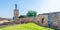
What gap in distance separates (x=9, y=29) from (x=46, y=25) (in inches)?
226

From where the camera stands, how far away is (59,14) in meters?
15.5

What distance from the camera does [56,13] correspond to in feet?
51.9

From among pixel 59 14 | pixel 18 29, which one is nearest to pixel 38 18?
pixel 59 14

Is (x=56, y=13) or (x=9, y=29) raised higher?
(x=56, y=13)

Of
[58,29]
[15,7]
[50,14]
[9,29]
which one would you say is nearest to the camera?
[9,29]

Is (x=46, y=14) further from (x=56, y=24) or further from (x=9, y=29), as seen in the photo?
(x=9, y=29)

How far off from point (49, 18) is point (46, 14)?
743 millimetres

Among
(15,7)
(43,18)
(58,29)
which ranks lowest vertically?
(58,29)

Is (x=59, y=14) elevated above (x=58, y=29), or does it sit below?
above

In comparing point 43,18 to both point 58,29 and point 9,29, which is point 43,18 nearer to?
point 58,29

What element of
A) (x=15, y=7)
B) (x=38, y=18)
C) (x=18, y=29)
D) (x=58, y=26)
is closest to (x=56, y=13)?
(x=58, y=26)

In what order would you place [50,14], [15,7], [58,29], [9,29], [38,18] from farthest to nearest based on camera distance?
[15,7]
[38,18]
[50,14]
[58,29]
[9,29]

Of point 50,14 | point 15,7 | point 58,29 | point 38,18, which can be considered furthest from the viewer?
point 15,7

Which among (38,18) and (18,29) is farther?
(38,18)
